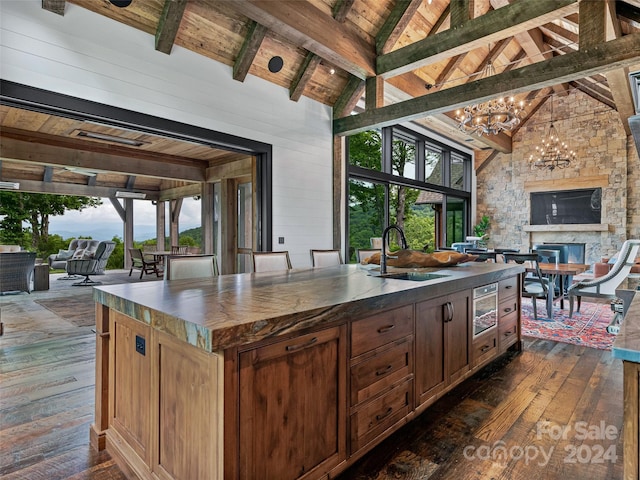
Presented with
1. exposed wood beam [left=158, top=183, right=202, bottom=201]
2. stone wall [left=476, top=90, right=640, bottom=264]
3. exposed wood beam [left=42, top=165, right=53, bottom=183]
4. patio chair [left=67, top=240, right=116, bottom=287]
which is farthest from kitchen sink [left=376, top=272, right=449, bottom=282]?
exposed wood beam [left=42, top=165, right=53, bottom=183]

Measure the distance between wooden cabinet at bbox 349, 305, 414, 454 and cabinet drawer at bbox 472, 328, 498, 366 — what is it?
3.07ft

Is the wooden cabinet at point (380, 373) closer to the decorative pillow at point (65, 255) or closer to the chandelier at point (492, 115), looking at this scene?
the chandelier at point (492, 115)

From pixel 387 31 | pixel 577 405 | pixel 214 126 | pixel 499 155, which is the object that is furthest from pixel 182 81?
pixel 499 155

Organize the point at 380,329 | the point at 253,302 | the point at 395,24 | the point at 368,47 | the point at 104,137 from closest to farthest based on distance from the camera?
the point at 253,302 → the point at 380,329 → the point at 395,24 → the point at 368,47 → the point at 104,137

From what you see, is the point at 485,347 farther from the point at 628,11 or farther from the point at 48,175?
the point at 48,175

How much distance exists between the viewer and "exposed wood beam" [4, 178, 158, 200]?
858cm

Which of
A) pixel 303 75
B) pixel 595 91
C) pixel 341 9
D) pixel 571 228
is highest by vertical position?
pixel 595 91

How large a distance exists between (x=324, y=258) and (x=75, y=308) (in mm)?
4095

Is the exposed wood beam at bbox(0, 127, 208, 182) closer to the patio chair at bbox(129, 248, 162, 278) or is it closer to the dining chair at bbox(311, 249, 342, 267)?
the patio chair at bbox(129, 248, 162, 278)

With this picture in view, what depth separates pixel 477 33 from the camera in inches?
157

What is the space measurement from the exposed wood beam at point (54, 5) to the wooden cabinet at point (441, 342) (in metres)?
3.58

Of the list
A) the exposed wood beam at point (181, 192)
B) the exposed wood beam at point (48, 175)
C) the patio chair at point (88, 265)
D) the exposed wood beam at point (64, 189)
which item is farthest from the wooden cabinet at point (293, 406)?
the exposed wood beam at point (64, 189)

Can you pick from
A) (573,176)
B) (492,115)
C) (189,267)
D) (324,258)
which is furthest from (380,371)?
(573,176)

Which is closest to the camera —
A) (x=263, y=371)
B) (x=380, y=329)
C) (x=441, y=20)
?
(x=263, y=371)
